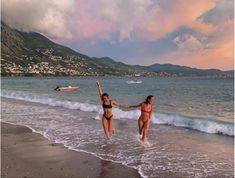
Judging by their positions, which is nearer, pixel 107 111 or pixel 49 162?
pixel 49 162

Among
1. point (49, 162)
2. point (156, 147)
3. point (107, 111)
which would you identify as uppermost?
point (107, 111)

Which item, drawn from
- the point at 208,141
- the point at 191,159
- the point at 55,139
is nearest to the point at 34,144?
the point at 55,139

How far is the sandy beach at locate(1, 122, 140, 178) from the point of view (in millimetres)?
8312

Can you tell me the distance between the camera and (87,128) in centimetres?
1585

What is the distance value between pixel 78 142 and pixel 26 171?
4.15m

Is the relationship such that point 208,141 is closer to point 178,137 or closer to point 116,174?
point 178,137

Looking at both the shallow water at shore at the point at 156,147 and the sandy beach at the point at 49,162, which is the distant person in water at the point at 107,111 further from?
the sandy beach at the point at 49,162

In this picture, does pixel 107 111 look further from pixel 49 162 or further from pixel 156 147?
pixel 49 162

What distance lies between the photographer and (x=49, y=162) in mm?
9320

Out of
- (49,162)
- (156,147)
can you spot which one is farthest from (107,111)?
(49,162)

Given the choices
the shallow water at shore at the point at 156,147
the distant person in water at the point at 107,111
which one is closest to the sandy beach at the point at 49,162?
the shallow water at shore at the point at 156,147

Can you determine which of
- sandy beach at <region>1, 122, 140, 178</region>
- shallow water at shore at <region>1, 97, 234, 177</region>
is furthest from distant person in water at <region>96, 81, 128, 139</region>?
sandy beach at <region>1, 122, 140, 178</region>

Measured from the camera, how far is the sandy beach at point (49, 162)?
327 inches

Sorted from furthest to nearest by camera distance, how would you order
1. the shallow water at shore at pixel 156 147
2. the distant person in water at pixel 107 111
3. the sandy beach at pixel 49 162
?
the distant person in water at pixel 107 111
the shallow water at shore at pixel 156 147
the sandy beach at pixel 49 162
